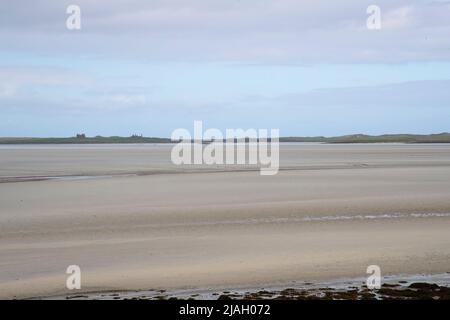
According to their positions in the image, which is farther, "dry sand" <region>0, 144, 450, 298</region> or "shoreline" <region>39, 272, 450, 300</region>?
"dry sand" <region>0, 144, 450, 298</region>

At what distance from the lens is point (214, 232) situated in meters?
14.0

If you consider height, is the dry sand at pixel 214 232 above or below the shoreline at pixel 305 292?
above

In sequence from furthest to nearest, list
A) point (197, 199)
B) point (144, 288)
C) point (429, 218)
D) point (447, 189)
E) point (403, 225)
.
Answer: point (447, 189)
point (197, 199)
point (429, 218)
point (403, 225)
point (144, 288)

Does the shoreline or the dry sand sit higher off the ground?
the dry sand

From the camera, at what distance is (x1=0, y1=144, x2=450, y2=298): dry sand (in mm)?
9961

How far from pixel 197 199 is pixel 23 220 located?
5.72 m

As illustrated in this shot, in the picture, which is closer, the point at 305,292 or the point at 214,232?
the point at 305,292

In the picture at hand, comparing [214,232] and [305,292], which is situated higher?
[214,232]

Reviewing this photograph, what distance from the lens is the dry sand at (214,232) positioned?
9961 mm

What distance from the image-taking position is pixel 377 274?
9672 mm

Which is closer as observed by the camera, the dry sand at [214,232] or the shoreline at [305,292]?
the shoreline at [305,292]
